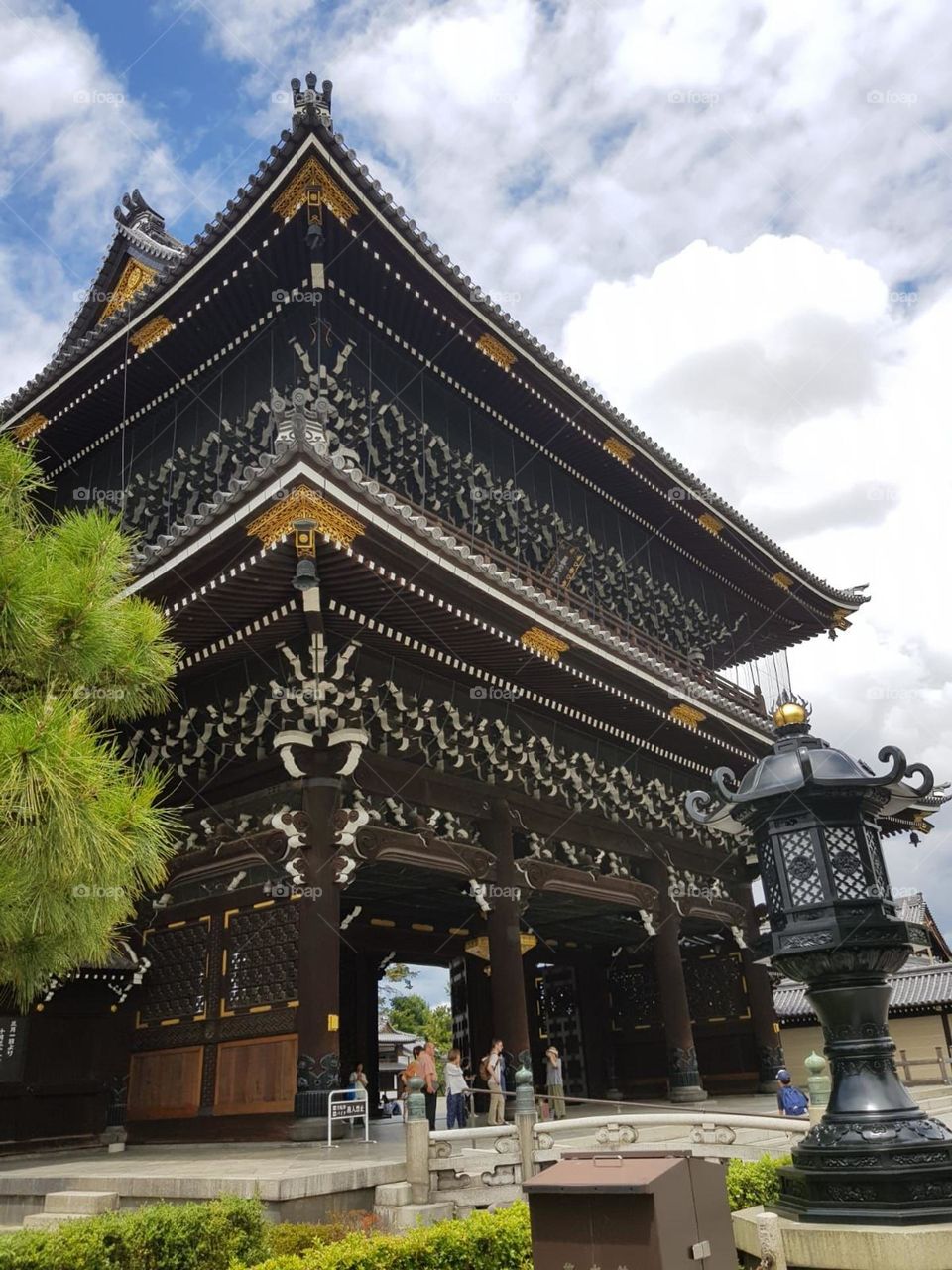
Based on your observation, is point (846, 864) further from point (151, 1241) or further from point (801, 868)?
point (151, 1241)

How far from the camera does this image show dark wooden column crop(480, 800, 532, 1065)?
13781mm

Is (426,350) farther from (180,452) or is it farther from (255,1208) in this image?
(255,1208)

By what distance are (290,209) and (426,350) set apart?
3.50 m

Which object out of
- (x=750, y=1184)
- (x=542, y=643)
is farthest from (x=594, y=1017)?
(x=750, y=1184)

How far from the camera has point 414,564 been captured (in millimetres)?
10711

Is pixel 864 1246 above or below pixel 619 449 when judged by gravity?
below

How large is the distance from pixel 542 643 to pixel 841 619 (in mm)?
13194

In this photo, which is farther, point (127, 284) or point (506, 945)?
point (127, 284)

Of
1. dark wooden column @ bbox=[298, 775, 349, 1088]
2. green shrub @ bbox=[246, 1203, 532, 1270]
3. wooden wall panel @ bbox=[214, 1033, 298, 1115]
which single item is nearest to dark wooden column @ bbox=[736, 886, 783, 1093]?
dark wooden column @ bbox=[298, 775, 349, 1088]

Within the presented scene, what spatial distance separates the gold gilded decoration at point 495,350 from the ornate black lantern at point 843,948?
1052 cm

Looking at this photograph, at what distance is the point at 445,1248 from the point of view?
7203 millimetres

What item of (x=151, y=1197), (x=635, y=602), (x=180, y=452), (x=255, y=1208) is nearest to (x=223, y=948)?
(x=151, y=1197)

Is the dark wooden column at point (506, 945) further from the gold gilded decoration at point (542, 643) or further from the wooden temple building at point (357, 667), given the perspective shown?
the gold gilded decoration at point (542, 643)

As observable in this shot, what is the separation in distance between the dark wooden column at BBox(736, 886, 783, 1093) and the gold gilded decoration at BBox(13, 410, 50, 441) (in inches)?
634
